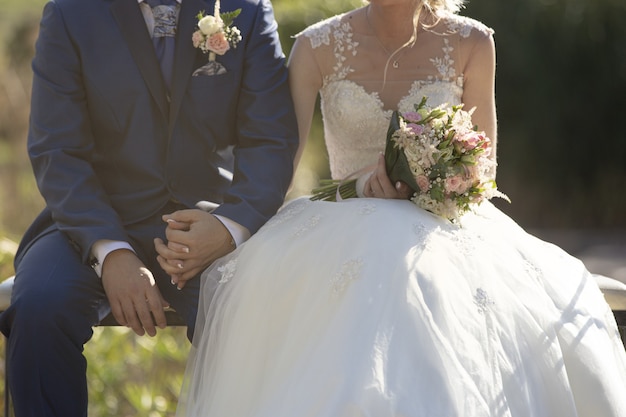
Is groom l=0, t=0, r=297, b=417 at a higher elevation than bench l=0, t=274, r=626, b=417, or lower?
higher

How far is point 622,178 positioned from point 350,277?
5.46 metres

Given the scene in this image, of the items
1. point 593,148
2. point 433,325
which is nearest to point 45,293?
point 433,325

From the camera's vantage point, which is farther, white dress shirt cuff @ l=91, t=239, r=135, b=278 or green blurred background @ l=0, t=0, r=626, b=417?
green blurred background @ l=0, t=0, r=626, b=417

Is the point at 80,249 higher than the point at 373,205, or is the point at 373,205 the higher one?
the point at 373,205

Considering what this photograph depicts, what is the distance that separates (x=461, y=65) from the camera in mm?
3633

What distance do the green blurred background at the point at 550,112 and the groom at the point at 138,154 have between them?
3459 millimetres

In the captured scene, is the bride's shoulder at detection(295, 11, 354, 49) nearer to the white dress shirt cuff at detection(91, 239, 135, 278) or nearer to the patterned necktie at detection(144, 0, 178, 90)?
the patterned necktie at detection(144, 0, 178, 90)

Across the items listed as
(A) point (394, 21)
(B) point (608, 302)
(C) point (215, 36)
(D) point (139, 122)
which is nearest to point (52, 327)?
(D) point (139, 122)

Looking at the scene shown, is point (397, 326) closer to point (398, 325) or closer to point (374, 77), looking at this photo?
point (398, 325)

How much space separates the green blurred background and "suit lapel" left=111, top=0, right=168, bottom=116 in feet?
11.8

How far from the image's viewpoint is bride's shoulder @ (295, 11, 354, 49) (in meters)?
3.65

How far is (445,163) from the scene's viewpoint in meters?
2.98

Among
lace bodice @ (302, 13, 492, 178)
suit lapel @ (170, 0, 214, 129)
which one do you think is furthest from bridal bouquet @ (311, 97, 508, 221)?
suit lapel @ (170, 0, 214, 129)

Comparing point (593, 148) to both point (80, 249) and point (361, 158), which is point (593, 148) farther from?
point (80, 249)
